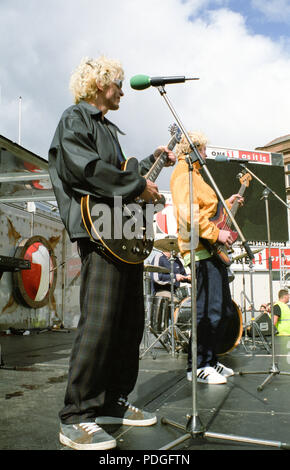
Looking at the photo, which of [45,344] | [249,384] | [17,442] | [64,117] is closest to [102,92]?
[64,117]

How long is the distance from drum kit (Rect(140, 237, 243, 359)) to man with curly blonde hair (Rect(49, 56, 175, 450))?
2518 mm

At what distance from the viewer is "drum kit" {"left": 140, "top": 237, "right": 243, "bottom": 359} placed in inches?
176

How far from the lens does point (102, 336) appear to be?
187 centimetres

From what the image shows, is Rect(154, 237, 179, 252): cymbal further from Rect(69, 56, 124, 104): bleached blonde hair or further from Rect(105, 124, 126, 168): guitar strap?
Rect(69, 56, 124, 104): bleached blonde hair

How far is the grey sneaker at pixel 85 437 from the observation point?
170 centimetres

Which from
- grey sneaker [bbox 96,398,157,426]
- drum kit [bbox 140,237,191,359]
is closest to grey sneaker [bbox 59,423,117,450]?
grey sneaker [bbox 96,398,157,426]

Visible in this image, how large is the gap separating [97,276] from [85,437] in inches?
27.7

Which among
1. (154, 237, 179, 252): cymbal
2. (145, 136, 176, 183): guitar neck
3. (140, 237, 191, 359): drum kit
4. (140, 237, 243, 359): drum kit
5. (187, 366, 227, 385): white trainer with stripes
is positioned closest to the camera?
(145, 136, 176, 183): guitar neck

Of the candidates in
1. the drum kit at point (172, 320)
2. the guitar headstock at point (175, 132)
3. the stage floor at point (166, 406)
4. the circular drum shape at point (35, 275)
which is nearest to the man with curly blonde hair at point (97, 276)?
the stage floor at point (166, 406)

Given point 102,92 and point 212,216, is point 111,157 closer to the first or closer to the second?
point 102,92

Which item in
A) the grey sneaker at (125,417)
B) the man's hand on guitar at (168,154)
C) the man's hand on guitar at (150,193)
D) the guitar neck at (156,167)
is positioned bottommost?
the grey sneaker at (125,417)

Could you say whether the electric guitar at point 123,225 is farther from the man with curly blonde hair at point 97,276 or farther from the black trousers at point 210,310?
the black trousers at point 210,310

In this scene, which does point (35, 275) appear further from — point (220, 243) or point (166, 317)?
point (220, 243)

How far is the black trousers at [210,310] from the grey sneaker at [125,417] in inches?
48.4
